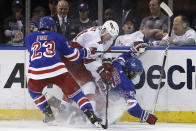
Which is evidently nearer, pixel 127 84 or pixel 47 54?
pixel 47 54

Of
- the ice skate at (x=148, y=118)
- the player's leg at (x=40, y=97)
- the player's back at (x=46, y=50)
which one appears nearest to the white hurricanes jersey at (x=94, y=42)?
the player's back at (x=46, y=50)

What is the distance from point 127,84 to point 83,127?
0.79 m

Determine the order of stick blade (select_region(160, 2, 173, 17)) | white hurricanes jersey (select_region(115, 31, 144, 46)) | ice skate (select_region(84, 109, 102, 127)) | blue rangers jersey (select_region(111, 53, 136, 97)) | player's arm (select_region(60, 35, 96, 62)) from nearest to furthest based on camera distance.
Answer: ice skate (select_region(84, 109, 102, 127)), player's arm (select_region(60, 35, 96, 62)), blue rangers jersey (select_region(111, 53, 136, 97)), stick blade (select_region(160, 2, 173, 17)), white hurricanes jersey (select_region(115, 31, 144, 46))

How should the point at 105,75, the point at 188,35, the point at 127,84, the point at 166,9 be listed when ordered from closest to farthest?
the point at 105,75, the point at 127,84, the point at 166,9, the point at 188,35

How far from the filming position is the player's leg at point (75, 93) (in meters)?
7.39

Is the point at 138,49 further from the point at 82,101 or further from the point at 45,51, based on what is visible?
the point at 45,51

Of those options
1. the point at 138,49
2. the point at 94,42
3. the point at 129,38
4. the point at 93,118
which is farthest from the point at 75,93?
the point at 129,38

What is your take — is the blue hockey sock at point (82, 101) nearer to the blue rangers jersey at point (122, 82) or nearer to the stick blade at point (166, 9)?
the blue rangers jersey at point (122, 82)

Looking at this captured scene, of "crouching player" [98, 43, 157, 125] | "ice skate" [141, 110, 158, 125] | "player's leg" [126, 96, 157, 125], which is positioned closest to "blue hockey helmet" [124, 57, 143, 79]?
"crouching player" [98, 43, 157, 125]

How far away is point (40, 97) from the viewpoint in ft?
25.1

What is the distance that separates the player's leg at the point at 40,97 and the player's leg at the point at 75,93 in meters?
0.21

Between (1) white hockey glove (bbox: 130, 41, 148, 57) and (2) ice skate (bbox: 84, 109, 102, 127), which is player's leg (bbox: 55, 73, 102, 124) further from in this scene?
(1) white hockey glove (bbox: 130, 41, 148, 57)

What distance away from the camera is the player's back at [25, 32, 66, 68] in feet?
24.4

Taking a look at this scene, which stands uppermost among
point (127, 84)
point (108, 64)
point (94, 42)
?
point (94, 42)
